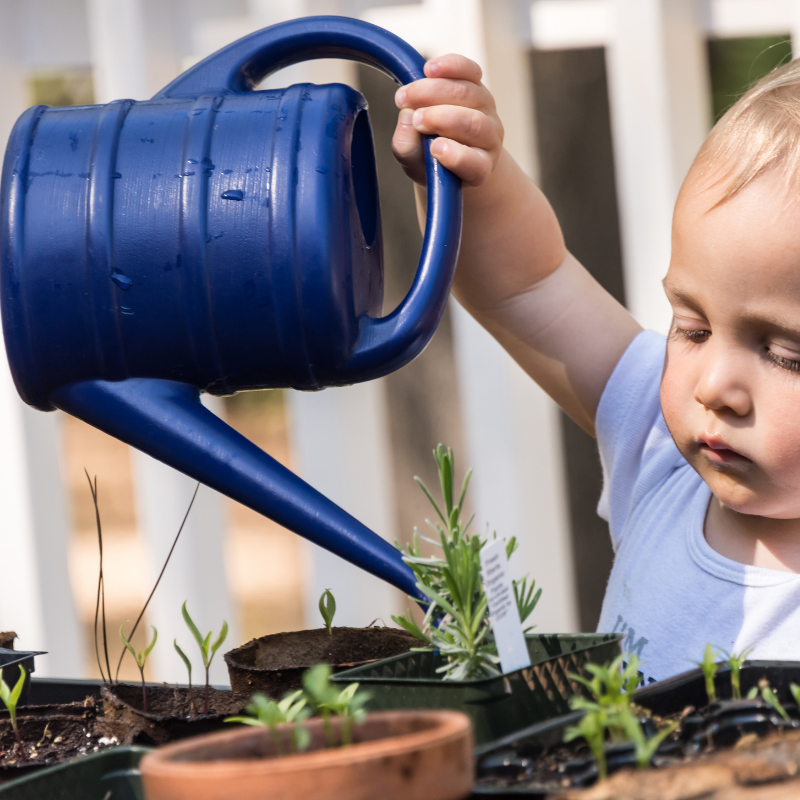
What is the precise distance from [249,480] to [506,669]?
0.61ft

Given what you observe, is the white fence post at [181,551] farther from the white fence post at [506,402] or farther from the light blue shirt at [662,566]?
the light blue shirt at [662,566]

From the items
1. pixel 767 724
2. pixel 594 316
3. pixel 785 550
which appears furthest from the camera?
pixel 594 316

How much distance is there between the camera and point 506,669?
44cm

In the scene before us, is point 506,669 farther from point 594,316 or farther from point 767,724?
point 594,316

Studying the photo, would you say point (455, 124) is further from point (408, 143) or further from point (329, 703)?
point (329, 703)

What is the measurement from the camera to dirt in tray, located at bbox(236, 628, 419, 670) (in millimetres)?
583

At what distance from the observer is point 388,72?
610 millimetres

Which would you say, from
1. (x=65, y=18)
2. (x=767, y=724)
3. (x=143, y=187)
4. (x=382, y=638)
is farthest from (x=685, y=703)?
(x=65, y=18)

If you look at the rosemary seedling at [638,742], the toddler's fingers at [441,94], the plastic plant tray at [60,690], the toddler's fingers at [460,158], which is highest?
the toddler's fingers at [441,94]

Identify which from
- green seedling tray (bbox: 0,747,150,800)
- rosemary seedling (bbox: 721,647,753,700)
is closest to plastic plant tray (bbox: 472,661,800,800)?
rosemary seedling (bbox: 721,647,753,700)

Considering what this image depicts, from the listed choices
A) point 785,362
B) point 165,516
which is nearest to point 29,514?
point 165,516

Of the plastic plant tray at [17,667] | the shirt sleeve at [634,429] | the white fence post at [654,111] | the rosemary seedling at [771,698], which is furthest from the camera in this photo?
the white fence post at [654,111]

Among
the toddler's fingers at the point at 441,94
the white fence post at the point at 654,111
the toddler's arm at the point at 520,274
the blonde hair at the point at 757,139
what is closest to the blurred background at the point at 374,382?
the white fence post at the point at 654,111

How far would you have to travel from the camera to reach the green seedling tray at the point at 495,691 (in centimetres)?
40
